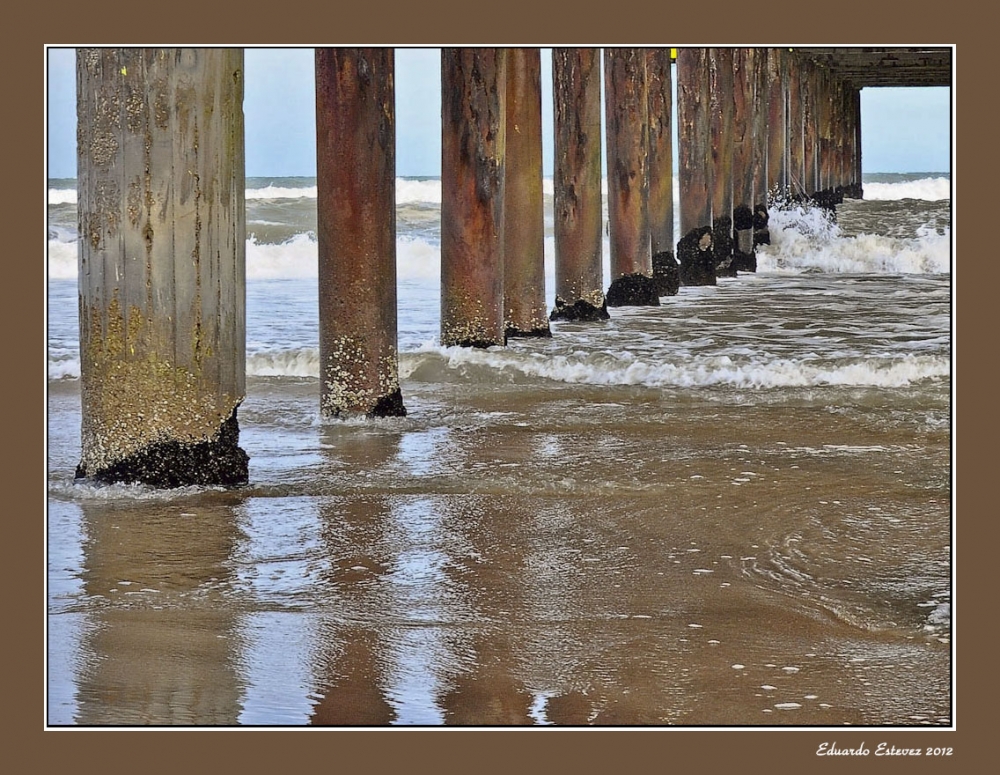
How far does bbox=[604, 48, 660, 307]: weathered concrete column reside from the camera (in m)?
9.99

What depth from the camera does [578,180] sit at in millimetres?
9219

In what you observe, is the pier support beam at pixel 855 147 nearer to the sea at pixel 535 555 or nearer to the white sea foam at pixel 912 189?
the white sea foam at pixel 912 189

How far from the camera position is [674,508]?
403 cm

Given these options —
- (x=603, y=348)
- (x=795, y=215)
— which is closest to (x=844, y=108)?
(x=795, y=215)

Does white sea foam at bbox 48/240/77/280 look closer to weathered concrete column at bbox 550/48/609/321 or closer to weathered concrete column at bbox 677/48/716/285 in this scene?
weathered concrete column at bbox 550/48/609/321

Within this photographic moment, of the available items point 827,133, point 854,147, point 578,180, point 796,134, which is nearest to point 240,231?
point 578,180

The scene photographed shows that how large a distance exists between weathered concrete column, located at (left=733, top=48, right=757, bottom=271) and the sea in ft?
25.1

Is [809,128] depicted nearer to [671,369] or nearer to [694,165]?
[694,165]

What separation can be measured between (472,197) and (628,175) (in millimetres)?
3331

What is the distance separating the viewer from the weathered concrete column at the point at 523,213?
8047 mm

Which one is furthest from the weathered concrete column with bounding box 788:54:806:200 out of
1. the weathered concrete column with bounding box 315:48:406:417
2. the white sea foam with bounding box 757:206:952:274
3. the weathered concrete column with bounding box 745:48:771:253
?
the weathered concrete column with bounding box 315:48:406:417

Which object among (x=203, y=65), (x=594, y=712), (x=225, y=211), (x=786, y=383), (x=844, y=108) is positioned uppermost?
(x=844, y=108)

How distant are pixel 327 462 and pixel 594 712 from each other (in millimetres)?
2290
